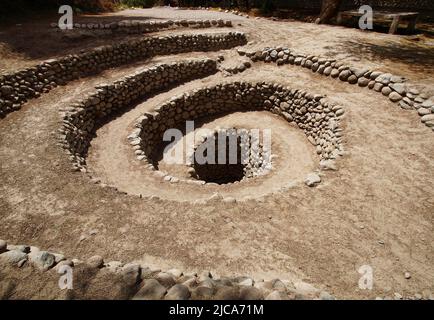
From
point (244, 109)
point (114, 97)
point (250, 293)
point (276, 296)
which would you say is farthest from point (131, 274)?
point (244, 109)

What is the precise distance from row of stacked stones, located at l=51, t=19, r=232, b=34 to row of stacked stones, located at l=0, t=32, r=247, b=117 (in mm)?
1840

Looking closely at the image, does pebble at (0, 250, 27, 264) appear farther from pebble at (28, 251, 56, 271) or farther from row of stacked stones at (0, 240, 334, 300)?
pebble at (28, 251, 56, 271)

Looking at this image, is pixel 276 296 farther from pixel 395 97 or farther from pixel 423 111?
pixel 395 97

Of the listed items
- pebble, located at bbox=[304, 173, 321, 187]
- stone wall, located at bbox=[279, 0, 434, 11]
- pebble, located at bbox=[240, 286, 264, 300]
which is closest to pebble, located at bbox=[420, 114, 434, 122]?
pebble, located at bbox=[304, 173, 321, 187]

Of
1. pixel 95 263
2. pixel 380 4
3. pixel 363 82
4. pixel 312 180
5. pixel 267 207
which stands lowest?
pixel 267 207

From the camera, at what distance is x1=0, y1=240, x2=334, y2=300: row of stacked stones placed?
3.83 metres

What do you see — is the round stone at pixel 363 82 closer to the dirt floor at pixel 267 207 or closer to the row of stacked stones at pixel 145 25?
the dirt floor at pixel 267 207

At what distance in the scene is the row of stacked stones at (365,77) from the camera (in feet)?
31.5

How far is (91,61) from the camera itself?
550 inches

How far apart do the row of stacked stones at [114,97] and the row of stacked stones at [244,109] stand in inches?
67.2

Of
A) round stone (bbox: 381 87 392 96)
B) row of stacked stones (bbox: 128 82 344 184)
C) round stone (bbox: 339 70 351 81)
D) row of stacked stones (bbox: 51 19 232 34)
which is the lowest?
row of stacked stones (bbox: 128 82 344 184)

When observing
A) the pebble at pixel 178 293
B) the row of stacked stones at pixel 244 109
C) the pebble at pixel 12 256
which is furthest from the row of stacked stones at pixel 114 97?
the pebble at pixel 178 293

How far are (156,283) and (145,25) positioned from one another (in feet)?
55.6
